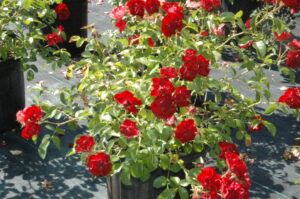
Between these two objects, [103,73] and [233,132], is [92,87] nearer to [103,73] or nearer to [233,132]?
[103,73]

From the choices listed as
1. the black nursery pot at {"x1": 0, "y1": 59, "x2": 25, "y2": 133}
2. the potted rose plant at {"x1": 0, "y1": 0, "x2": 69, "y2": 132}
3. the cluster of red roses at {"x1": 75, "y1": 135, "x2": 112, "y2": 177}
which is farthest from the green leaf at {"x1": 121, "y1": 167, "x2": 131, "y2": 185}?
the black nursery pot at {"x1": 0, "y1": 59, "x2": 25, "y2": 133}

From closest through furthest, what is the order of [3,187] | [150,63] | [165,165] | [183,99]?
1. [183,99]
2. [165,165]
3. [150,63]
4. [3,187]

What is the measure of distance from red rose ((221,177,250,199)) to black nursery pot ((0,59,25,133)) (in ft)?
6.97

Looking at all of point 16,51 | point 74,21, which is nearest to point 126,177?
point 16,51

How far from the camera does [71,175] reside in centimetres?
309

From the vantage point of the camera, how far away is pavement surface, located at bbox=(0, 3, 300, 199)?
2.93 meters

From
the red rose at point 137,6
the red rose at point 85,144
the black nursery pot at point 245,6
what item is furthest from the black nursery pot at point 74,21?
the red rose at point 85,144

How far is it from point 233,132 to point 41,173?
1.70 meters

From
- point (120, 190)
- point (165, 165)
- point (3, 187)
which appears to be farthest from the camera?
point (3, 187)

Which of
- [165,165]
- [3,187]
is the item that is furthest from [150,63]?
[3,187]

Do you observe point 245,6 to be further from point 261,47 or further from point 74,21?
point 261,47

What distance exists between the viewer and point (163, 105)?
5.92 feet

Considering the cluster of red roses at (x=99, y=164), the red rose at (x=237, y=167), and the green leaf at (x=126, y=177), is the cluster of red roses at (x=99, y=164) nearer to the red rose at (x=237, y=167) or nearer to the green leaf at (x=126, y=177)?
the green leaf at (x=126, y=177)

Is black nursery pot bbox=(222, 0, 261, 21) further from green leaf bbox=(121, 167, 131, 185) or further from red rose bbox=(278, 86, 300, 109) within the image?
green leaf bbox=(121, 167, 131, 185)
